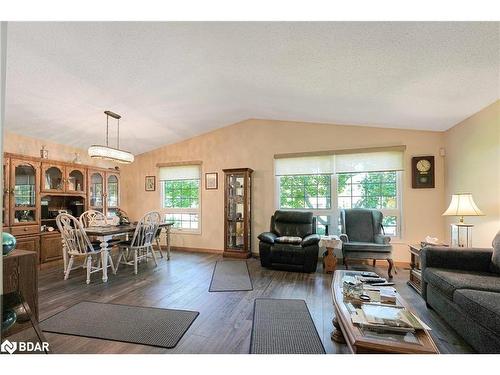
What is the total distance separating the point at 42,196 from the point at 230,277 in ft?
11.0

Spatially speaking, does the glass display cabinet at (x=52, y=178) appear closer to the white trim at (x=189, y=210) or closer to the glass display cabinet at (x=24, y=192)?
the glass display cabinet at (x=24, y=192)

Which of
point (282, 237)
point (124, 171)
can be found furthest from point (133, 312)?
point (124, 171)

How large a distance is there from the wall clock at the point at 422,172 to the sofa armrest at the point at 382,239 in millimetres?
995

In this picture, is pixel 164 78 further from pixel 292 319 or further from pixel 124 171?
pixel 124 171

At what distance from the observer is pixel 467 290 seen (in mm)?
1890

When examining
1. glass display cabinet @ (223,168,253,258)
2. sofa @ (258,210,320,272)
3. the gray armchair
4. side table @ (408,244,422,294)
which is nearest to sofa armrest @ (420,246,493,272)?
side table @ (408,244,422,294)

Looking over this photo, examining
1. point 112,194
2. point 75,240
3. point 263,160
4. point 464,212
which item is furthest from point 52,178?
point 464,212

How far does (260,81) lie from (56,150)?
3.99 metres

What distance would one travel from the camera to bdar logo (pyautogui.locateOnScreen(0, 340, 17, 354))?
1.48m

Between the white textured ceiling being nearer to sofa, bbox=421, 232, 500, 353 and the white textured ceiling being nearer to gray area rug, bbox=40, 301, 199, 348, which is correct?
sofa, bbox=421, 232, 500, 353

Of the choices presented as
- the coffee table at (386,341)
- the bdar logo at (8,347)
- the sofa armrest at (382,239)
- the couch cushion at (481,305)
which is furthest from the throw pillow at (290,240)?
the bdar logo at (8,347)

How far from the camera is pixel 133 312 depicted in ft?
7.93

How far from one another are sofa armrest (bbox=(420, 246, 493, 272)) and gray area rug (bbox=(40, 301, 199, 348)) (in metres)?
2.41
